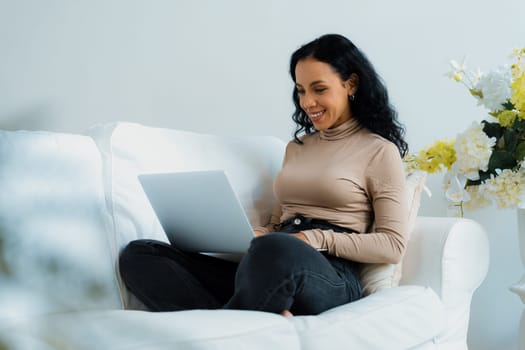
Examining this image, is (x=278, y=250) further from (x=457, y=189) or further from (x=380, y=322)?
(x=457, y=189)

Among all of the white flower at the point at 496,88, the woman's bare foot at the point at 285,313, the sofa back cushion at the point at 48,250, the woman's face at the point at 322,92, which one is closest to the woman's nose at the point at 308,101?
the woman's face at the point at 322,92

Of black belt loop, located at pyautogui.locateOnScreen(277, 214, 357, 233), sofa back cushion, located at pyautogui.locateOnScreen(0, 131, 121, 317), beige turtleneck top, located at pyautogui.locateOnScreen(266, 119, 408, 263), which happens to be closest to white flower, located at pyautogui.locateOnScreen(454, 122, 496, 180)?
beige turtleneck top, located at pyautogui.locateOnScreen(266, 119, 408, 263)

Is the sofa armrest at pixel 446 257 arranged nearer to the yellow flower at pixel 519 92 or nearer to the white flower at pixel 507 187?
the white flower at pixel 507 187

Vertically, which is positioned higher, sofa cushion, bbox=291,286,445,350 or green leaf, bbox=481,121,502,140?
green leaf, bbox=481,121,502,140

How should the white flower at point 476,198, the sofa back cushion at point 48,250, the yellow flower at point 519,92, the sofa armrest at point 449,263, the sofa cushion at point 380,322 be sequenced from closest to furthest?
the sofa back cushion at point 48,250
the sofa cushion at point 380,322
the sofa armrest at point 449,263
the yellow flower at point 519,92
the white flower at point 476,198

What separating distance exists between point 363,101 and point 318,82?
0.15m

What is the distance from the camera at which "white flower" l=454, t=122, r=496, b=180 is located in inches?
70.6

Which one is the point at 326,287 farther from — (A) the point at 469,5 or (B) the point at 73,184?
(A) the point at 469,5

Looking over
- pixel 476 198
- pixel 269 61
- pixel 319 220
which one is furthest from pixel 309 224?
pixel 269 61

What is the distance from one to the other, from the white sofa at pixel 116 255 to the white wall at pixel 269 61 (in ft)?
1.06

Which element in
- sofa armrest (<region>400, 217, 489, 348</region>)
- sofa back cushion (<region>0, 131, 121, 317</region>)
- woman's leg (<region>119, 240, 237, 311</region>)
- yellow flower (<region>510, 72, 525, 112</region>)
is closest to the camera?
sofa back cushion (<region>0, 131, 121, 317</region>)

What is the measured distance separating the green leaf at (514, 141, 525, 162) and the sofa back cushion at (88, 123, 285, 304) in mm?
729

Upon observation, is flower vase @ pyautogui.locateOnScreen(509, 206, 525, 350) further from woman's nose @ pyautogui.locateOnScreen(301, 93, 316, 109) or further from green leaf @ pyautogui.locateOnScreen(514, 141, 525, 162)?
woman's nose @ pyautogui.locateOnScreen(301, 93, 316, 109)

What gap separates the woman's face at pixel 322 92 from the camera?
1.78 meters
